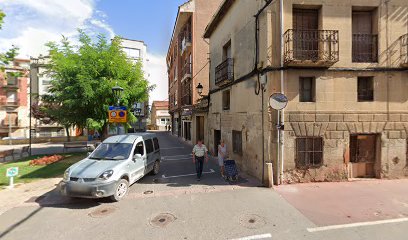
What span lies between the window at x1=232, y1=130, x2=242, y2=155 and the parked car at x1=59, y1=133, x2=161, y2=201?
173 inches

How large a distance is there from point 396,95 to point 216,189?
8.00 m

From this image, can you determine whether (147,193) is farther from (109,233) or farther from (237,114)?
(237,114)

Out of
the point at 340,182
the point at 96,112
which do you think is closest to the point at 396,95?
the point at 340,182

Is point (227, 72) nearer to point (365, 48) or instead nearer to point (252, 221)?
point (365, 48)

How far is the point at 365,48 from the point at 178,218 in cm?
950

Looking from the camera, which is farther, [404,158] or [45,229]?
[404,158]

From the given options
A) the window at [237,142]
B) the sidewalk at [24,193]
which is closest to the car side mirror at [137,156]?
the sidewalk at [24,193]

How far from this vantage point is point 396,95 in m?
8.60

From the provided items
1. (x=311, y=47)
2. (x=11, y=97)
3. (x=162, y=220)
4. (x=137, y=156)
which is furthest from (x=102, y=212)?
(x=11, y=97)

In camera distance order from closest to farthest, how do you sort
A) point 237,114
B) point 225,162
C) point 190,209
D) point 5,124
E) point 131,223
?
1. point 131,223
2. point 190,209
3. point 225,162
4. point 237,114
5. point 5,124

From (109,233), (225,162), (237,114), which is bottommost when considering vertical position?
(109,233)

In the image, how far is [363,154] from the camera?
8.75 meters

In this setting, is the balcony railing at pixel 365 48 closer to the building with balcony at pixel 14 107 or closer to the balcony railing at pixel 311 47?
the balcony railing at pixel 311 47

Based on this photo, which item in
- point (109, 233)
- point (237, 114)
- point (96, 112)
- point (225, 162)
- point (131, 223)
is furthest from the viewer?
point (96, 112)
